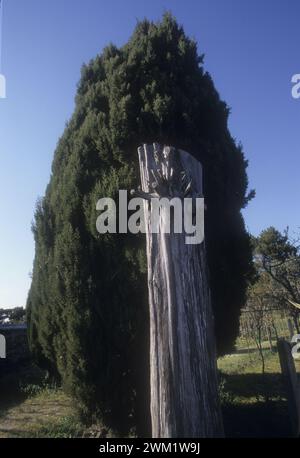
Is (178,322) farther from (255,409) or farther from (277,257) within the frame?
(277,257)

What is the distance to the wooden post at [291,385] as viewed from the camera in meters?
4.75

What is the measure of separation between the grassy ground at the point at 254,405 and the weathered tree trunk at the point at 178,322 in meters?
2.51

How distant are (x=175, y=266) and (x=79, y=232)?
2.20m

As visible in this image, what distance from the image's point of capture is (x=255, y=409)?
586cm

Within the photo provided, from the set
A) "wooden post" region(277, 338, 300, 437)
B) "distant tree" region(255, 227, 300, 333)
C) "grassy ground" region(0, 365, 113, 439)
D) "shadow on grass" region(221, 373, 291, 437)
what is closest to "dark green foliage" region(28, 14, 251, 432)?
"wooden post" region(277, 338, 300, 437)

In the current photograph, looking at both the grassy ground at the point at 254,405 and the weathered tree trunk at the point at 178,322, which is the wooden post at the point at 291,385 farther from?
the weathered tree trunk at the point at 178,322

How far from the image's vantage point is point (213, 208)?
209 inches

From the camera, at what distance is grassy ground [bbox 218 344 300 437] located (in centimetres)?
508

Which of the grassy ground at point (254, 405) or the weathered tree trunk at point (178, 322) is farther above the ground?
the weathered tree trunk at point (178, 322)

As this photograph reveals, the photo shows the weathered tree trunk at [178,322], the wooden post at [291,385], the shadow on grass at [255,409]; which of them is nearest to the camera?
the weathered tree trunk at [178,322]

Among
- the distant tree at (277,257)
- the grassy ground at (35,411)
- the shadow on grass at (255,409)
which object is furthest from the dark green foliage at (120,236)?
the distant tree at (277,257)

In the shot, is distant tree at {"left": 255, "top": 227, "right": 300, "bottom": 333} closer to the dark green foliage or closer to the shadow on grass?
the shadow on grass
